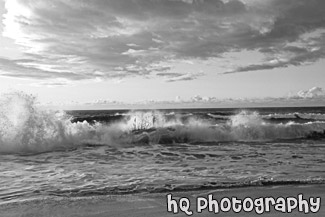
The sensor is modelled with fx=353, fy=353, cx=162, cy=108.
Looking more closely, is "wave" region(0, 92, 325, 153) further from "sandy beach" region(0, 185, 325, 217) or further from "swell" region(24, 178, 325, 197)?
"sandy beach" region(0, 185, 325, 217)

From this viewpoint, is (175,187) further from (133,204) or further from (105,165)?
(105,165)

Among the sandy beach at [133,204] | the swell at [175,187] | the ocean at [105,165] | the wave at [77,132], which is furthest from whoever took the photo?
the wave at [77,132]

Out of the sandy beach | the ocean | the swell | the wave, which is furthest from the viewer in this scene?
the wave

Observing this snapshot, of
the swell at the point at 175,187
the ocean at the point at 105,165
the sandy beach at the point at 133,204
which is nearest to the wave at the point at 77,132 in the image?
the ocean at the point at 105,165

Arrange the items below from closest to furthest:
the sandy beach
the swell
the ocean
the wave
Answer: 1. the sandy beach
2. the swell
3. the ocean
4. the wave

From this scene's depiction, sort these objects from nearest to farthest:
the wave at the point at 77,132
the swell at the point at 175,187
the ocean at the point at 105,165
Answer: the swell at the point at 175,187 → the ocean at the point at 105,165 → the wave at the point at 77,132

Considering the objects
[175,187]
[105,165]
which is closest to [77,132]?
[105,165]

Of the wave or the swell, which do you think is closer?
the swell

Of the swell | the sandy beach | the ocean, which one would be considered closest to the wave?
the ocean

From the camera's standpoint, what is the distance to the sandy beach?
5.23m

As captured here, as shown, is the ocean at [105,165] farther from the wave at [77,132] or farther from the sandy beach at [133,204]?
the sandy beach at [133,204]

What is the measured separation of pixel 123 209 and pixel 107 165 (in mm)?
4619

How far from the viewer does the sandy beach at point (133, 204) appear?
5.23 meters

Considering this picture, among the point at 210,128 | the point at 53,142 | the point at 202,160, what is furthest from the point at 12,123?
the point at 210,128
